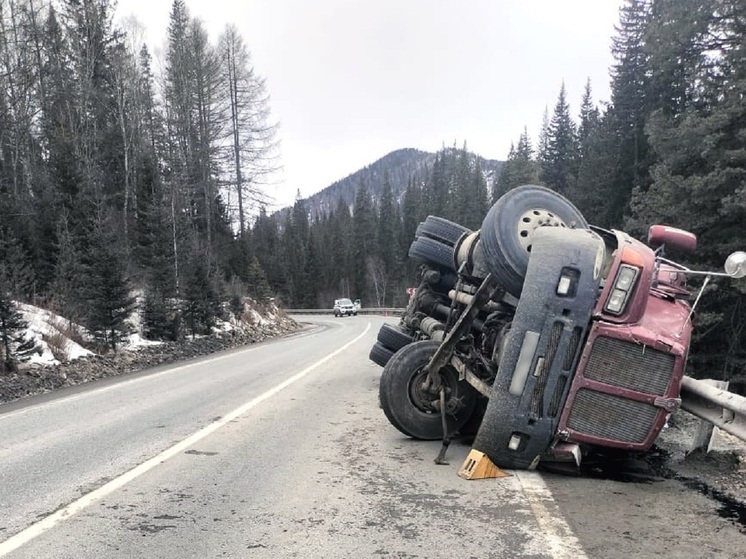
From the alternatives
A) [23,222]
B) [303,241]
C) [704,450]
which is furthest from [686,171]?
[303,241]

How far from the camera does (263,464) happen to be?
214 inches

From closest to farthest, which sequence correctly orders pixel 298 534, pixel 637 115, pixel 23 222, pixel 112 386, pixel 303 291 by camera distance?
pixel 298 534 → pixel 112 386 → pixel 23 222 → pixel 637 115 → pixel 303 291

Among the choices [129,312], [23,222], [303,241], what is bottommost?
[129,312]

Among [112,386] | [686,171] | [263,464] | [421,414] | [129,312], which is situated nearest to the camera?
[263,464]

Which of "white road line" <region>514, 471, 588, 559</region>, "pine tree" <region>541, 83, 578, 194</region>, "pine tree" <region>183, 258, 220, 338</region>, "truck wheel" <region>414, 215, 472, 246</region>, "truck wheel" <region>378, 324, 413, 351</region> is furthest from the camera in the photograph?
"pine tree" <region>541, 83, 578, 194</region>

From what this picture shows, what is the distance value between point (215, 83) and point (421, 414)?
3530 centimetres

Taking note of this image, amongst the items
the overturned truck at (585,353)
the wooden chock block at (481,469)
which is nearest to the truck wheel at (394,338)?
the overturned truck at (585,353)

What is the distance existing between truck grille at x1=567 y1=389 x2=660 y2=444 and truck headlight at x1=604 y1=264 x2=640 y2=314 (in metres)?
0.68

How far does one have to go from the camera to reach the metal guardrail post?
172 inches

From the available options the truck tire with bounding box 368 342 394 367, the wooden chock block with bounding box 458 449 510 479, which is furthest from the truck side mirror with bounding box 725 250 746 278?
the truck tire with bounding box 368 342 394 367

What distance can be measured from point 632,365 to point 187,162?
3437 cm

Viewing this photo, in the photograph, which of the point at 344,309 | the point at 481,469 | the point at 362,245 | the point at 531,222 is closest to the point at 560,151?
the point at 344,309

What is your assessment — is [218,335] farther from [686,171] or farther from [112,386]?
[686,171]

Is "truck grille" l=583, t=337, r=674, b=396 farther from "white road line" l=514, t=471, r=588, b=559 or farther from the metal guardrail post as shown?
"white road line" l=514, t=471, r=588, b=559
